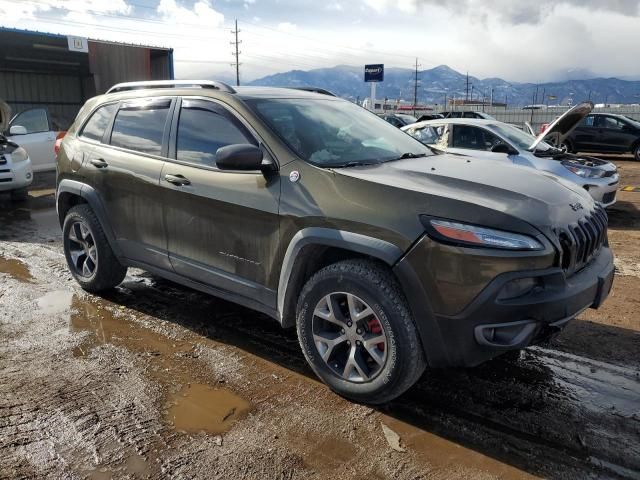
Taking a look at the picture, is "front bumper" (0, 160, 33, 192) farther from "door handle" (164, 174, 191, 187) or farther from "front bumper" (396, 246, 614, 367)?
"front bumper" (396, 246, 614, 367)

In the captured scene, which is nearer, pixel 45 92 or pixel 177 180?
pixel 177 180

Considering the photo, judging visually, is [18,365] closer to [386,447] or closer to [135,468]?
[135,468]

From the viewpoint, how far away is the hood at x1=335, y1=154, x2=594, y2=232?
2777 millimetres

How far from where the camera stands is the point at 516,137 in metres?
8.81

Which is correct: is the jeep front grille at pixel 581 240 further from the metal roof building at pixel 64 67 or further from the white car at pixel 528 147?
the metal roof building at pixel 64 67

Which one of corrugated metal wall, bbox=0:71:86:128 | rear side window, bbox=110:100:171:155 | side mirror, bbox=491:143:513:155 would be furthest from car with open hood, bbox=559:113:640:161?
corrugated metal wall, bbox=0:71:86:128

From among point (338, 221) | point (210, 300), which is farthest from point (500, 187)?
point (210, 300)

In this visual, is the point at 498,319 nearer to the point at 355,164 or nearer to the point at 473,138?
the point at 355,164

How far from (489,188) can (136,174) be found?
2.64 m

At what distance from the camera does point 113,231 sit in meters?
4.51

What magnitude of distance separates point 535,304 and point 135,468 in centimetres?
208

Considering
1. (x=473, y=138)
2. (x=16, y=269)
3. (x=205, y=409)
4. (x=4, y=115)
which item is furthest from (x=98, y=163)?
(x=4, y=115)

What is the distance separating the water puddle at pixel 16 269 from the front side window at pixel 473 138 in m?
6.57

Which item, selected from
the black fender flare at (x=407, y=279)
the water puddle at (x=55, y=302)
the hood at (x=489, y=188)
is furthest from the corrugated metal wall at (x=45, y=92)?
the black fender flare at (x=407, y=279)
